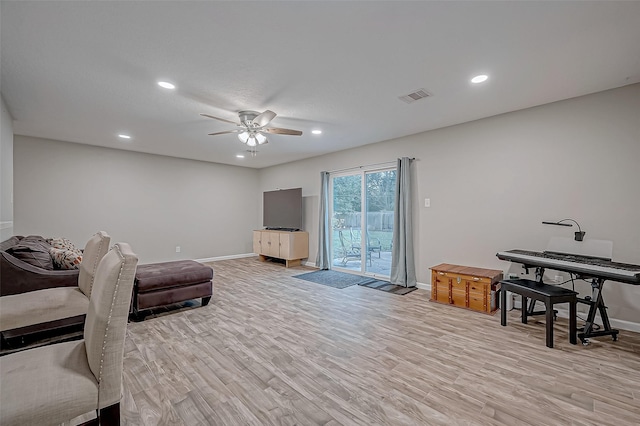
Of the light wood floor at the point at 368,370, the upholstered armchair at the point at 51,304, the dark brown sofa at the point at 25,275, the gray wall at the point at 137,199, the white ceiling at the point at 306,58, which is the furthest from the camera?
the gray wall at the point at 137,199

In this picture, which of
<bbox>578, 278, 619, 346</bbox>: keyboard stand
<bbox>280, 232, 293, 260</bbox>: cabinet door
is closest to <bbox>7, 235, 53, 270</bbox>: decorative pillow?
<bbox>280, 232, 293, 260</bbox>: cabinet door

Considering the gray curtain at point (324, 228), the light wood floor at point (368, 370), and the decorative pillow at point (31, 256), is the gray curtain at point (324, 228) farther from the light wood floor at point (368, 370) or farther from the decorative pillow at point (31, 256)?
the decorative pillow at point (31, 256)

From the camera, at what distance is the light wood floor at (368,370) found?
5.77ft

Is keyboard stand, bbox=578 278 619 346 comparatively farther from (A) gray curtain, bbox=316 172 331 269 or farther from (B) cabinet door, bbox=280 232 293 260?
(B) cabinet door, bbox=280 232 293 260

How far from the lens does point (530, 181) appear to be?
358 cm

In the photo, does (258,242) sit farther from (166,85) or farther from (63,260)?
(166,85)

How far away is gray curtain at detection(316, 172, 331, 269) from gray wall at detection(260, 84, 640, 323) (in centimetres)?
162

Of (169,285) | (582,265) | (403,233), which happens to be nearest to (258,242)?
(169,285)

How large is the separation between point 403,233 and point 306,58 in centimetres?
327

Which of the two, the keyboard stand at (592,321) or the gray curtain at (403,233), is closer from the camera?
the keyboard stand at (592,321)

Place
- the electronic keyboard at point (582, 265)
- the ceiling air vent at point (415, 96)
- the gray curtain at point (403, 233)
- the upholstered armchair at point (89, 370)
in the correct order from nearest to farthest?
the upholstered armchair at point (89, 370), the electronic keyboard at point (582, 265), the ceiling air vent at point (415, 96), the gray curtain at point (403, 233)

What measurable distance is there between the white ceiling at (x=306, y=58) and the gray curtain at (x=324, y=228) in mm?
2322

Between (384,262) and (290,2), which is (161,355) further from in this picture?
(384,262)

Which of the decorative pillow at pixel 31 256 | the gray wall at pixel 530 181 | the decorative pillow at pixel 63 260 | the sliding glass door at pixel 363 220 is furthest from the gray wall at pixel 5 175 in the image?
the gray wall at pixel 530 181
